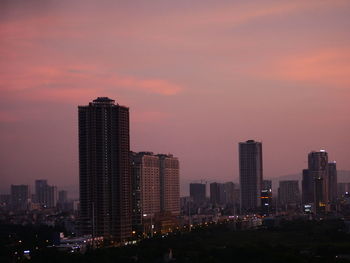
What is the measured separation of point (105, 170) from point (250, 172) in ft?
60.5

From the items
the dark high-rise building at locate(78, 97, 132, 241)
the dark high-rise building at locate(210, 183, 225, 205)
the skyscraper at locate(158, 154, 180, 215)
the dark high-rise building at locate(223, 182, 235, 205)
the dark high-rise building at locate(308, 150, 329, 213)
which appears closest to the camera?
the dark high-rise building at locate(78, 97, 132, 241)

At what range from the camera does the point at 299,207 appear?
3127 cm

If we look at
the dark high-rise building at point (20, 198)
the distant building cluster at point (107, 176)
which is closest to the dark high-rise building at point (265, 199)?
the dark high-rise building at point (20, 198)

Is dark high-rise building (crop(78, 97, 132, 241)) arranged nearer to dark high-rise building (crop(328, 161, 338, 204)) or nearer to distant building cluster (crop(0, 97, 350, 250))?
distant building cluster (crop(0, 97, 350, 250))

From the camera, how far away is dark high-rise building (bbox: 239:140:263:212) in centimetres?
3275

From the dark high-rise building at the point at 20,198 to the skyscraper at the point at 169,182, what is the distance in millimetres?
5699

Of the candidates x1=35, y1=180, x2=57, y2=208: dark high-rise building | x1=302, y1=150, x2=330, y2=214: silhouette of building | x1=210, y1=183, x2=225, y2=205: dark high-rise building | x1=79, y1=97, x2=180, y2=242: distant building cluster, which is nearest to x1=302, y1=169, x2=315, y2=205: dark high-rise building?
x1=302, y1=150, x2=330, y2=214: silhouette of building

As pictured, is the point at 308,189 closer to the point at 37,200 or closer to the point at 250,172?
the point at 250,172

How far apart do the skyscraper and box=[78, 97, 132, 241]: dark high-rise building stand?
684 cm

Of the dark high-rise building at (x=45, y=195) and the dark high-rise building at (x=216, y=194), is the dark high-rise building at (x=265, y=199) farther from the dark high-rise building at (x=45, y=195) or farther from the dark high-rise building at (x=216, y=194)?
the dark high-rise building at (x=45, y=195)

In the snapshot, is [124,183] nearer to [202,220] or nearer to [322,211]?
[202,220]

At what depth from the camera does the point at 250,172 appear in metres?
33.4

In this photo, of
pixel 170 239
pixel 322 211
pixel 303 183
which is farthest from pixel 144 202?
pixel 303 183

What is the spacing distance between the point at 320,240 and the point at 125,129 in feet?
15.5
